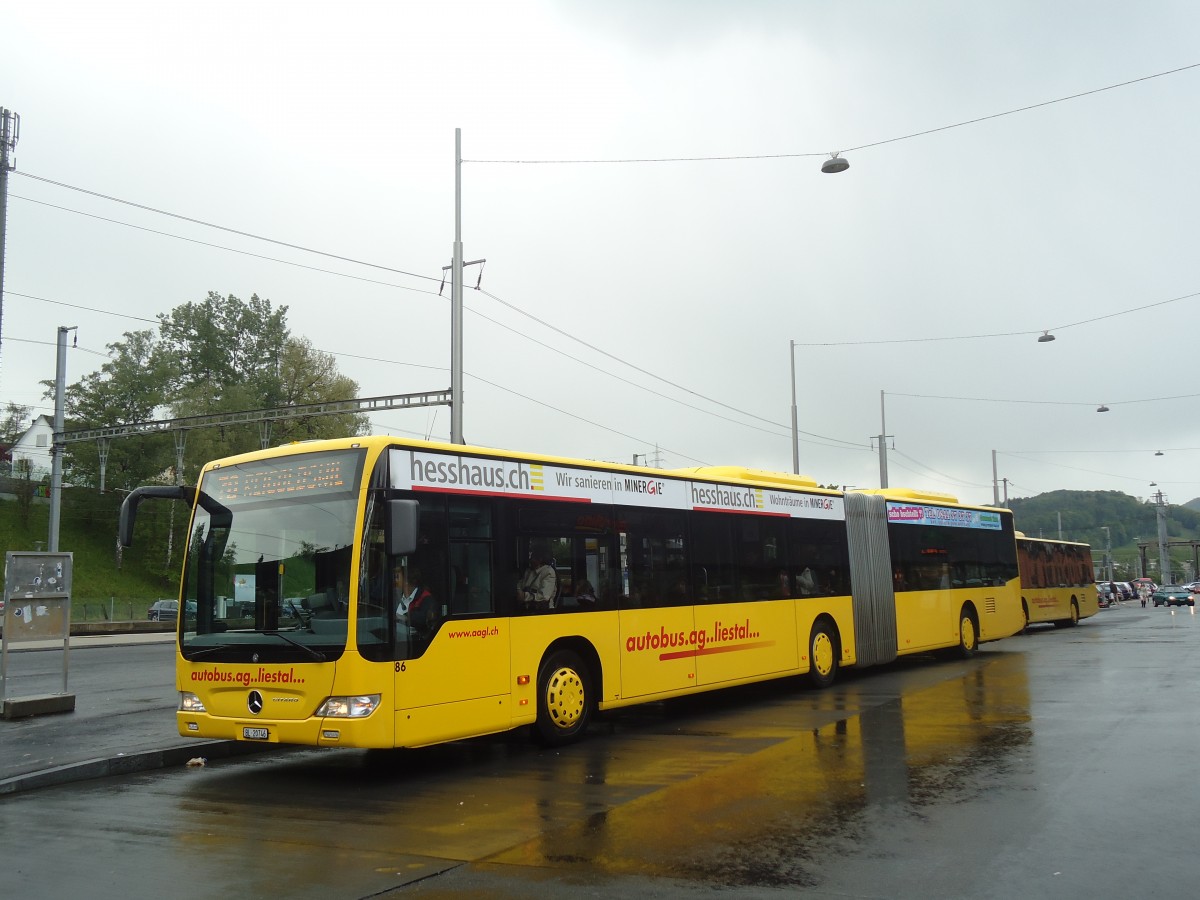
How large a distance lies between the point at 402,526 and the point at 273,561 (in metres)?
1.52

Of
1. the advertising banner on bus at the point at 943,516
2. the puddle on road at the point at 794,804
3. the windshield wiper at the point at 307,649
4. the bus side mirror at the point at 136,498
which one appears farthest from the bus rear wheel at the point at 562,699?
the advertising banner on bus at the point at 943,516

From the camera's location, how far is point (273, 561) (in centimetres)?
934

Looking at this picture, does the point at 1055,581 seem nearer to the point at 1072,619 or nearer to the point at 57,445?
the point at 1072,619

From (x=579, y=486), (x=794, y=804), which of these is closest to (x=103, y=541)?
(x=579, y=486)

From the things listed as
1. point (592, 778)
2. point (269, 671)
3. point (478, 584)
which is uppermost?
point (478, 584)

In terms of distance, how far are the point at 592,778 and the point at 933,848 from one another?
3.64 m

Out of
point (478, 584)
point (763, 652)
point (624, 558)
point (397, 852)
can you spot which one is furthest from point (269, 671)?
point (763, 652)

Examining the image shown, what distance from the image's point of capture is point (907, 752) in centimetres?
994

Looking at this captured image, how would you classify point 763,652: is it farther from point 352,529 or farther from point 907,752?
point 352,529

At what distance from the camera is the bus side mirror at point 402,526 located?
8.69 metres

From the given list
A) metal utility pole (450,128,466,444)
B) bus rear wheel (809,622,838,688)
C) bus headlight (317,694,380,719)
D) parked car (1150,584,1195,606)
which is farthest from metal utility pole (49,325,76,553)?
parked car (1150,584,1195,606)

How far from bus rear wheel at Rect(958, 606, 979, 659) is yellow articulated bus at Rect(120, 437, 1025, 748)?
26.6 ft

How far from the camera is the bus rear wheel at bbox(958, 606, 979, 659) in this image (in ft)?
70.7

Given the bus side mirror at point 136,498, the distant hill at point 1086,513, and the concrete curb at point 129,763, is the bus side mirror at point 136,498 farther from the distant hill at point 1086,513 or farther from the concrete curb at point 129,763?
the distant hill at point 1086,513
